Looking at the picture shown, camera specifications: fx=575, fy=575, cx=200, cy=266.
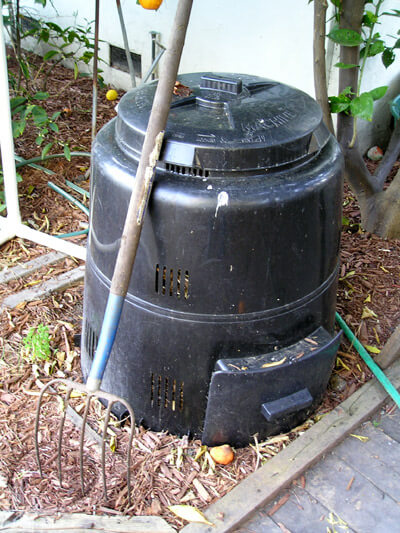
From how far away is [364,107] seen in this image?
8.16 feet

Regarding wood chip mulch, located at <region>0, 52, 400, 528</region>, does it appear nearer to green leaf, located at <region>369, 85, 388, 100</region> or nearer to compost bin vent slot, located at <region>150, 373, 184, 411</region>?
compost bin vent slot, located at <region>150, 373, 184, 411</region>

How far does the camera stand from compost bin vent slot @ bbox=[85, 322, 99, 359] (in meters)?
2.09

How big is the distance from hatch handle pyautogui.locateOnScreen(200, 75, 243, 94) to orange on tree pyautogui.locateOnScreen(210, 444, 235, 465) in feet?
3.98

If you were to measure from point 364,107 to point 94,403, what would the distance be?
1670mm

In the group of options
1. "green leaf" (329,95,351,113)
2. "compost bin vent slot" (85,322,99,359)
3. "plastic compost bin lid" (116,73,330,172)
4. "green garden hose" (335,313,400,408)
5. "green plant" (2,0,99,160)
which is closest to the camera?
"plastic compost bin lid" (116,73,330,172)

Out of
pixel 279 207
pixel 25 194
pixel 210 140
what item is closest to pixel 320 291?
pixel 279 207

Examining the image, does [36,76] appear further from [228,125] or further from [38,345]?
[228,125]

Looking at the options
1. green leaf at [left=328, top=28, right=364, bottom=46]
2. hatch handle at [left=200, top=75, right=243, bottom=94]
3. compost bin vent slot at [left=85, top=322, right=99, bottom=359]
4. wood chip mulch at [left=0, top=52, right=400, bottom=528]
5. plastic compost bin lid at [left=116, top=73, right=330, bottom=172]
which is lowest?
wood chip mulch at [left=0, top=52, right=400, bottom=528]

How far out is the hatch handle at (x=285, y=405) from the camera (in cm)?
189

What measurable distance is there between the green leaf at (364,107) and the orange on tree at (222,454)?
1.49 meters

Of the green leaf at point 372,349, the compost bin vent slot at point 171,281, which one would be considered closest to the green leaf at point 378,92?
the green leaf at point 372,349

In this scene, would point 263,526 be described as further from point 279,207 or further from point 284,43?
point 284,43

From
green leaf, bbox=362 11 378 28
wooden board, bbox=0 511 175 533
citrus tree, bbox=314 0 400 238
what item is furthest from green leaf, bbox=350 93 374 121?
wooden board, bbox=0 511 175 533

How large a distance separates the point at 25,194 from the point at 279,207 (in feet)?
6.88
